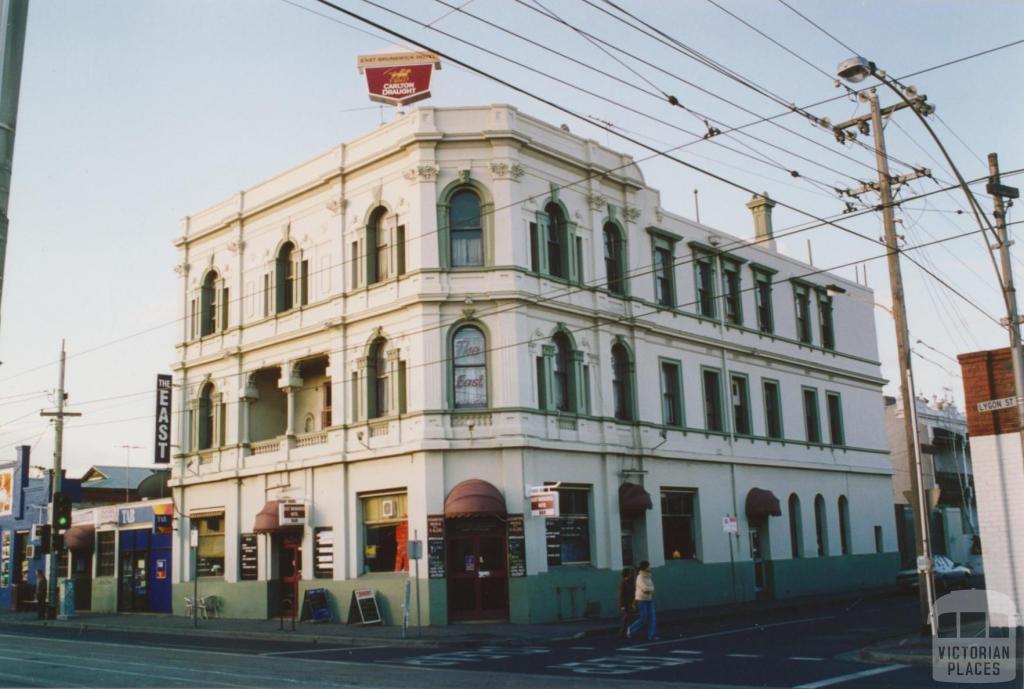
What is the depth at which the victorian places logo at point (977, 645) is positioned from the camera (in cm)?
1504

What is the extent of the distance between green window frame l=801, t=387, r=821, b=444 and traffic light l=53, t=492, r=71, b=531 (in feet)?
91.1

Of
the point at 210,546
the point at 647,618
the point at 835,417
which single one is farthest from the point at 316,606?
the point at 835,417

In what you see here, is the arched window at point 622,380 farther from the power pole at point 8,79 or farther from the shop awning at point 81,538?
the power pole at point 8,79

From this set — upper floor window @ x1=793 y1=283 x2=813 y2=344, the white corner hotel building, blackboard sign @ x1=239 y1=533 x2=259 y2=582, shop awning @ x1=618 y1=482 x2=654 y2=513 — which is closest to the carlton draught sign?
the white corner hotel building

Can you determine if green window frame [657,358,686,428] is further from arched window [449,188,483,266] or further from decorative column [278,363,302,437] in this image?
decorative column [278,363,302,437]

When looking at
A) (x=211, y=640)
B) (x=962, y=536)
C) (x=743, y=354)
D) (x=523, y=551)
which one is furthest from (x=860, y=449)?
(x=211, y=640)

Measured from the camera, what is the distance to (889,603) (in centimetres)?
3275

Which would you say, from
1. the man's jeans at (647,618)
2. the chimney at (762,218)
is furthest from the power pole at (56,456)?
the chimney at (762,218)

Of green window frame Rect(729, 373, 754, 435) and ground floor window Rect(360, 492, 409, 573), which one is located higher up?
green window frame Rect(729, 373, 754, 435)

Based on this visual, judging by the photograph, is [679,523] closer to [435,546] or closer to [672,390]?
[672,390]

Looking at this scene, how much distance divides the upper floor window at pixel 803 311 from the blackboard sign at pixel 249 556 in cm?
2278

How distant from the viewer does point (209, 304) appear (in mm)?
36750

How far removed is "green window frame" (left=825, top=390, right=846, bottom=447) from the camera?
4231 cm

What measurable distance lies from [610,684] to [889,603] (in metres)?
21.1
